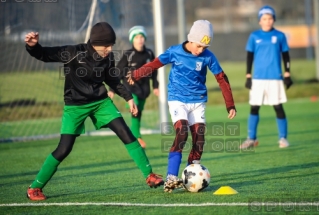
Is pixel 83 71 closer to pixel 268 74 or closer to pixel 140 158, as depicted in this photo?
pixel 140 158

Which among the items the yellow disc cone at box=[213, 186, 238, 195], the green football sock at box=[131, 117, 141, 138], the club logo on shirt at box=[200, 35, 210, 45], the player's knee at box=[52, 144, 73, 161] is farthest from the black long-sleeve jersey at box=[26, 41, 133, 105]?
the green football sock at box=[131, 117, 141, 138]

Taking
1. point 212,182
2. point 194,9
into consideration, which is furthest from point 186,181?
point 194,9

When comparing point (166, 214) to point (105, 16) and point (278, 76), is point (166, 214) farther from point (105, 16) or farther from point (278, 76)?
point (105, 16)

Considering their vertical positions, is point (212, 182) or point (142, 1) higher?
point (142, 1)

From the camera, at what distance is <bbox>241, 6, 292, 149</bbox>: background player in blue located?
11781mm

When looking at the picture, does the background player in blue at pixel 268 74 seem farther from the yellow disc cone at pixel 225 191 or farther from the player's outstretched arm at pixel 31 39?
the player's outstretched arm at pixel 31 39

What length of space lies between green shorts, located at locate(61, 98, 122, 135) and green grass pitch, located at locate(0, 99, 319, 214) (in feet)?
2.53

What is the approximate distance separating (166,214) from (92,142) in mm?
7346

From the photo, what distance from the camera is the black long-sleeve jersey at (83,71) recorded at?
293 inches

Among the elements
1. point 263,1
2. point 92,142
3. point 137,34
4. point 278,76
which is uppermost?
point 263,1

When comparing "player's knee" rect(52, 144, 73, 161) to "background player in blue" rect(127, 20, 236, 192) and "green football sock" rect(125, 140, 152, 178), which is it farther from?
"background player in blue" rect(127, 20, 236, 192)

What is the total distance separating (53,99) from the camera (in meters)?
16.8

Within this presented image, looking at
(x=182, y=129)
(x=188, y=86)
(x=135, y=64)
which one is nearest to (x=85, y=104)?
(x=182, y=129)

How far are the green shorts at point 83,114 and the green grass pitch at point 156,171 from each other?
0.77 meters
